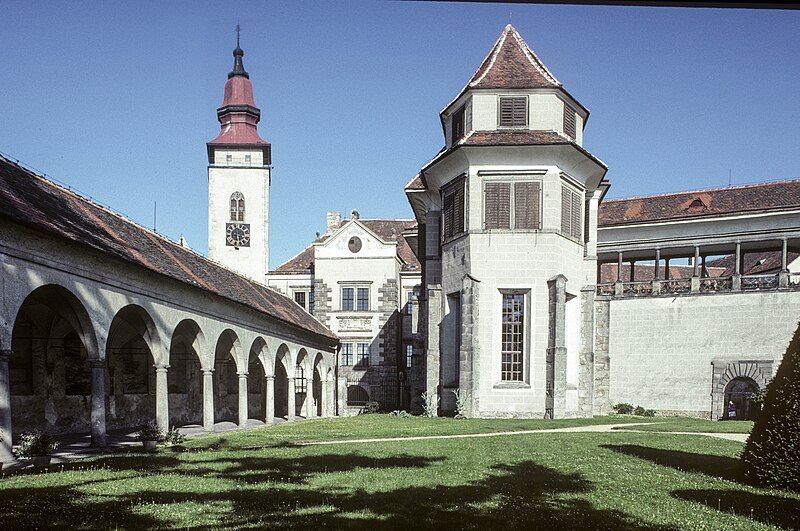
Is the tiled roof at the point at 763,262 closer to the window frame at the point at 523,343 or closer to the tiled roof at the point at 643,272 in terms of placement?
the tiled roof at the point at 643,272

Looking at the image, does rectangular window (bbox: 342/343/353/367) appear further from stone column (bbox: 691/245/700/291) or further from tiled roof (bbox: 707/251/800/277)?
tiled roof (bbox: 707/251/800/277)

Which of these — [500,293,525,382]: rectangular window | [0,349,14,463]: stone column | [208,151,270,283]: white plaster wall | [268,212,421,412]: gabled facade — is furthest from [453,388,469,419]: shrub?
[208,151,270,283]: white plaster wall

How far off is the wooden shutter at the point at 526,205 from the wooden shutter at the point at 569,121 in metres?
3.65

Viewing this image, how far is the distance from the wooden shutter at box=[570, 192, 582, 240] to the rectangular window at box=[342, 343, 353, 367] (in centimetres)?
2419

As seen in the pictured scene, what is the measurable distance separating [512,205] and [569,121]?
5.37 m

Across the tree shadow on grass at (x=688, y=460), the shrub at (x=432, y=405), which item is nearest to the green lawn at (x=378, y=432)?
the shrub at (x=432, y=405)

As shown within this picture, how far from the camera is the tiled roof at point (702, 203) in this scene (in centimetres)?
3922

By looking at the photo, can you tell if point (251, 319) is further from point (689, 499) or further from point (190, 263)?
point (689, 499)

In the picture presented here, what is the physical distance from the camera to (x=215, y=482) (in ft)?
37.7

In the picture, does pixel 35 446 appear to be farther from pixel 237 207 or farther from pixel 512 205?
pixel 237 207

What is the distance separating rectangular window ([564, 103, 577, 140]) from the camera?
31.1 meters

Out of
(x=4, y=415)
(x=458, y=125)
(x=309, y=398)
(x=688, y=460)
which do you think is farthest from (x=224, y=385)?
(x=688, y=460)

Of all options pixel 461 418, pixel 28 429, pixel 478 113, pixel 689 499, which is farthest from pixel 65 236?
pixel 478 113

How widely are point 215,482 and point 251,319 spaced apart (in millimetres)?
19403
